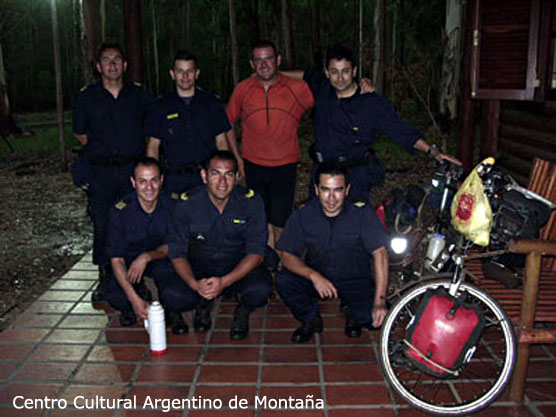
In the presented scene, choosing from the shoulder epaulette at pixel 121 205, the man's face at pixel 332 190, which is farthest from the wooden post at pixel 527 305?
the shoulder epaulette at pixel 121 205

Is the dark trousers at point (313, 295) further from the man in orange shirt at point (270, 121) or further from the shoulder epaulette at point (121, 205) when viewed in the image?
the shoulder epaulette at point (121, 205)

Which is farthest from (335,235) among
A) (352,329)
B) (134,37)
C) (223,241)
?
(134,37)

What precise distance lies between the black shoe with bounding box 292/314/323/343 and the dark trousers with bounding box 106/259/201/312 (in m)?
0.78

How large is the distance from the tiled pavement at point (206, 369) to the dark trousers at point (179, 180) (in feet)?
3.61

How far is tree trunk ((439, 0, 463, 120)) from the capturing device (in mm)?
15850

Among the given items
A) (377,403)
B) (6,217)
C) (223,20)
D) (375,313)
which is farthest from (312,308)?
(223,20)

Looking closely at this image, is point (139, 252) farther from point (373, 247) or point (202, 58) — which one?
point (202, 58)

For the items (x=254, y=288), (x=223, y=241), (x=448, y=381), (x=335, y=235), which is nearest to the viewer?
(x=448, y=381)

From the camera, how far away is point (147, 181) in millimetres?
4453

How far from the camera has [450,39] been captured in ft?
54.8

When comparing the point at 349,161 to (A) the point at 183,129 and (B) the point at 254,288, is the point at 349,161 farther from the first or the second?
(A) the point at 183,129

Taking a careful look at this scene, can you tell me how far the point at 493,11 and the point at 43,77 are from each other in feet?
129

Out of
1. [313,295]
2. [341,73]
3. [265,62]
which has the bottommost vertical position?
[313,295]

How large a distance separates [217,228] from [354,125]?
4.45 ft
